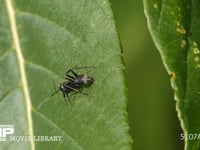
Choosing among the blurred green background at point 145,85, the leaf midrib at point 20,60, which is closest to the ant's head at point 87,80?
the leaf midrib at point 20,60

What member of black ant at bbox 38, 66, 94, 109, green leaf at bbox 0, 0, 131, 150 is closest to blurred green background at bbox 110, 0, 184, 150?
black ant at bbox 38, 66, 94, 109

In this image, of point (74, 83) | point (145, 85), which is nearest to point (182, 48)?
point (74, 83)

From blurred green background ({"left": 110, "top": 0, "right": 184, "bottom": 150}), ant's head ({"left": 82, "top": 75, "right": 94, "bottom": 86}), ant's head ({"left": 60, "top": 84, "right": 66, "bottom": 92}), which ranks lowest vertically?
ant's head ({"left": 60, "top": 84, "right": 66, "bottom": 92})

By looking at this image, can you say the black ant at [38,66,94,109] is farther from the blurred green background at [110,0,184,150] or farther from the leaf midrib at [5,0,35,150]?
the blurred green background at [110,0,184,150]

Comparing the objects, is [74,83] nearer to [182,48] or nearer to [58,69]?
[58,69]

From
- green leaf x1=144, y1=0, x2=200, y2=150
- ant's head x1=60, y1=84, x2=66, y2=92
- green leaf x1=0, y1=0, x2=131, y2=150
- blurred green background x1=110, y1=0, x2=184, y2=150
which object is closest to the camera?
green leaf x1=144, y1=0, x2=200, y2=150
